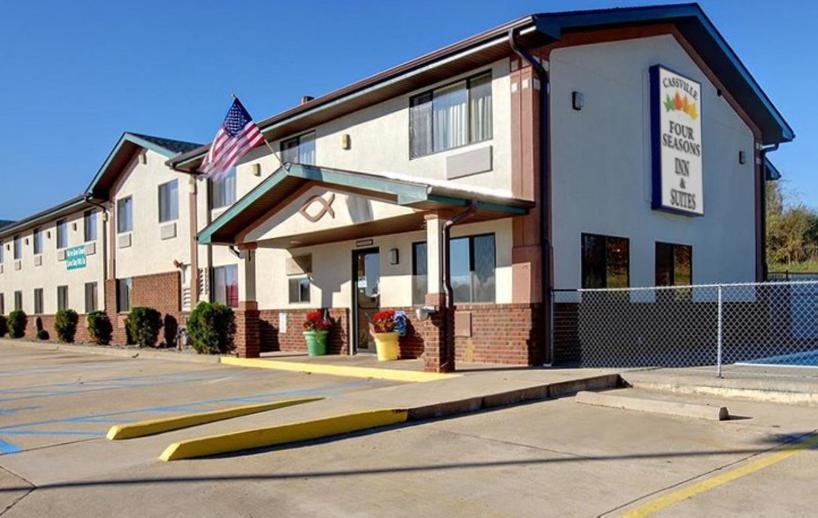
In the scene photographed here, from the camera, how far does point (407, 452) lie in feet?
22.7

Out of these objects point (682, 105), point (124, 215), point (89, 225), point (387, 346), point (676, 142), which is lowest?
point (387, 346)

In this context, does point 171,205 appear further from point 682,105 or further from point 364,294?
point 682,105

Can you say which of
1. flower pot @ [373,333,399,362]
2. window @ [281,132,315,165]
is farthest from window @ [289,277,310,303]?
flower pot @ [373,333,399,362]

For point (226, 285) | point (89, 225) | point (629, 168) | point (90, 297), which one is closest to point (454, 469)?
point (629, 168)

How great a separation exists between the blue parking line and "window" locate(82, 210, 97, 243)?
71.8ft

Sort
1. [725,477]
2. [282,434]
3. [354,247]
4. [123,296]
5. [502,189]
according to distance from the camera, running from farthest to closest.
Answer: [123,296]
[354,247]
[502,189]
[282,434]
[725,477]

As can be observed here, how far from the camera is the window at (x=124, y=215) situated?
25344 mm

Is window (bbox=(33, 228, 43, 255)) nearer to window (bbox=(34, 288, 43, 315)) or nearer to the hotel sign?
window (bbox=(34, 288, 43, 315))

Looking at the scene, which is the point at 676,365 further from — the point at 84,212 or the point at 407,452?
the point at 84,212

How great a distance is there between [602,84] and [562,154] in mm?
2110

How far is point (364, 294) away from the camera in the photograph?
1616cm

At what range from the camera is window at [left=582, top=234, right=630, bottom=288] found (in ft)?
44.3

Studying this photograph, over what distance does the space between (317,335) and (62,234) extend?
1942 centimetres

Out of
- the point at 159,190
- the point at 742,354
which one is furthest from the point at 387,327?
the point at 159,190
